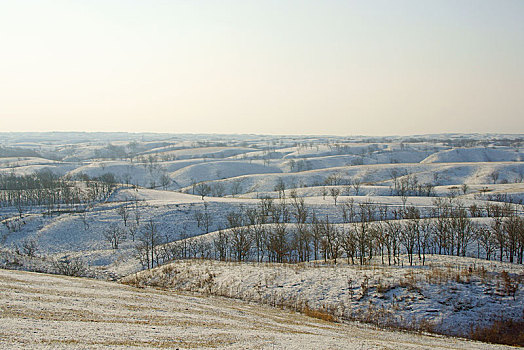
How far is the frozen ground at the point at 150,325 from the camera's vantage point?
11797 millimetres

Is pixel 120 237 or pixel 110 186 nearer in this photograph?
pixel 120 237

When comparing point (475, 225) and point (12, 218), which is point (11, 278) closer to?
point (475, 225)

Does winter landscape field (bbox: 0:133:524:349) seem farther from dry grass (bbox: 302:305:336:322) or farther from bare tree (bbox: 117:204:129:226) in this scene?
bare tree (bbox: 117:204:129:226)

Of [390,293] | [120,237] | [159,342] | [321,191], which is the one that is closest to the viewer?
[159,342]

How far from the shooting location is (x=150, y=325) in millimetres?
14273

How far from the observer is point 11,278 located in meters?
20.2

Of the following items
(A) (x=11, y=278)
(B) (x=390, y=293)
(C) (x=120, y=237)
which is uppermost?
(A) (x=11, y=278)

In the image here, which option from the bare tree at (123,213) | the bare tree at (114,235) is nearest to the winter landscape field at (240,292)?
the bare tree at (114,235)

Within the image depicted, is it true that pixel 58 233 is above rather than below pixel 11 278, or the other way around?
below

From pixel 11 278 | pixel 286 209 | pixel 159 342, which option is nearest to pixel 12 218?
pixel 286 209

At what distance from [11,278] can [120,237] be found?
42.0 meters

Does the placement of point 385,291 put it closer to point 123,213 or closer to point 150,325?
point 150,325

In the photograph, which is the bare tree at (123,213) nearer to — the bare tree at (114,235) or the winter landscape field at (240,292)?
the winter landscape field at (240,292)

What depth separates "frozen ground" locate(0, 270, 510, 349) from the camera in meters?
11.8
